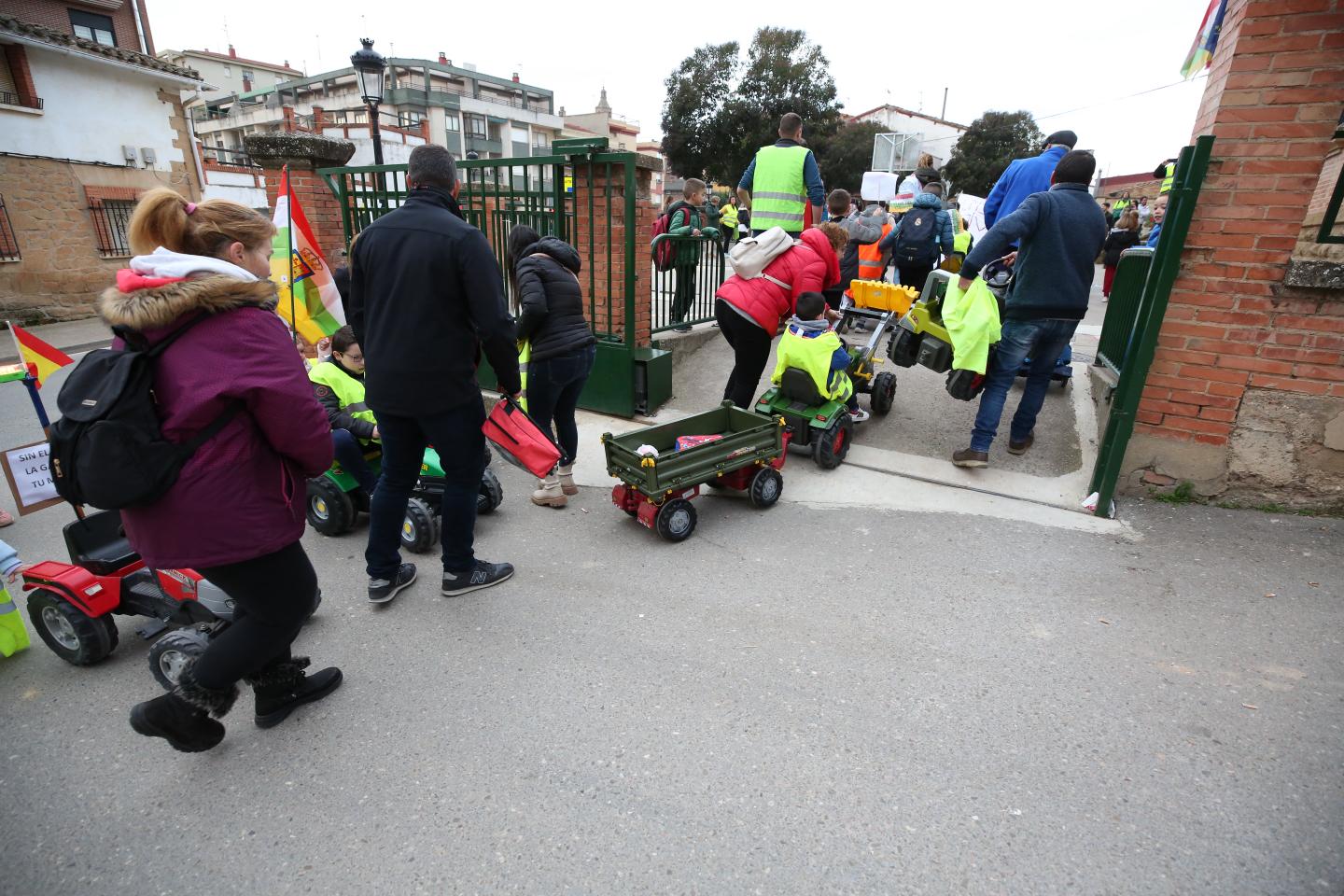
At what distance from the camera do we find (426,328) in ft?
9.58

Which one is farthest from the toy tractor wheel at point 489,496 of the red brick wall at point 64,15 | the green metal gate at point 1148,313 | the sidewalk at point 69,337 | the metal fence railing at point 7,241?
the red brick wall at point 64,15

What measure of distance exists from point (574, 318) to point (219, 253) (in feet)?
7.29

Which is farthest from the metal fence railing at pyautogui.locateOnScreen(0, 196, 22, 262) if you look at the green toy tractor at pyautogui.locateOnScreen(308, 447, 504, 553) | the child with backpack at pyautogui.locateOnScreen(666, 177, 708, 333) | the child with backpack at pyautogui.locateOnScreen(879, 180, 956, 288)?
the child with backpack at pyautogui.locateOnScreen(879, 180, 956, 288)

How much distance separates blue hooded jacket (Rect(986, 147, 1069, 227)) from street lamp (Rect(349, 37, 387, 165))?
7826 millimetres

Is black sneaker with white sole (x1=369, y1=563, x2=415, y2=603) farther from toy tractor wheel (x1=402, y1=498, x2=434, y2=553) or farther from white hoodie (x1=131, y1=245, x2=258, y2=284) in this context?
white hoodie (x1=131, y1=245, x2=258, y2=284)

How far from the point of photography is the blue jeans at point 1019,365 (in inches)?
178

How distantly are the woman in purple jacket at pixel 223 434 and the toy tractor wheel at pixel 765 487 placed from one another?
2.62 m

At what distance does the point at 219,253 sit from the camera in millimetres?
2098

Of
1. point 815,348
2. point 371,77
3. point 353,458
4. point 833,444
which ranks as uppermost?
point 371,77

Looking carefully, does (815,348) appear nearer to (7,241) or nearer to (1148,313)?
(1148,313)

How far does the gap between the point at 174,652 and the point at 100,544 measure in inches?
36.3

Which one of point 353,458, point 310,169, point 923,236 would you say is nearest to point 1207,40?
point 923,236

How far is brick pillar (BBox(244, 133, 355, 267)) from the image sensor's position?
661 centimetres

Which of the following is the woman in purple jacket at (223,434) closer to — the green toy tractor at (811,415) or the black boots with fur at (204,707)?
the black boots with fur at (204,707)
